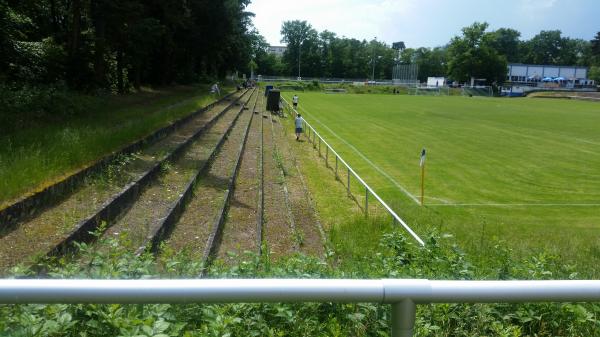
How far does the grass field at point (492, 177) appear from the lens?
12.1m

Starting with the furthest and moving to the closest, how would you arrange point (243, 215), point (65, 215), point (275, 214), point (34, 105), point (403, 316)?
point (34, 105)
point (275, 214)
point (243, 215)
point (65, 215)
point (403, 316)

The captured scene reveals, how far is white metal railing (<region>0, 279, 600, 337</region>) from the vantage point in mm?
1813

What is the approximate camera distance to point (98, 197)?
9.42 metres

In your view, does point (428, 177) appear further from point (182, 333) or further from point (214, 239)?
point (182, 333)

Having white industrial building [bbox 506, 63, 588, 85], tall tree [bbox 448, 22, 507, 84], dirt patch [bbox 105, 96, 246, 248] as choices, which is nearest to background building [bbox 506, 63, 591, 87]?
white industrial building [bbox 506, 63, 588, 85]

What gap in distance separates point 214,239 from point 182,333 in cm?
631

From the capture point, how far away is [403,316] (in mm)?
2029

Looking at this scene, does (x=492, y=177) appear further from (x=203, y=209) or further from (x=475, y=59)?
(x=475, y=59)

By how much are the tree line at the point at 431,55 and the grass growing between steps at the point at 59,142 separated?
117m

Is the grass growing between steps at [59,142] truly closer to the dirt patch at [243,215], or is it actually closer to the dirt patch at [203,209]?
the dirt patch at [203,209]

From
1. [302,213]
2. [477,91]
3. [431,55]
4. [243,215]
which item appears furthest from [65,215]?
[431,55]

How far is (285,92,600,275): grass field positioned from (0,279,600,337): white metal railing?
408 cm

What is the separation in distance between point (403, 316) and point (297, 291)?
47cm

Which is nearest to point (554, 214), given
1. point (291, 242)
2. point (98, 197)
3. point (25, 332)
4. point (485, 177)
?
point (485, 177)
